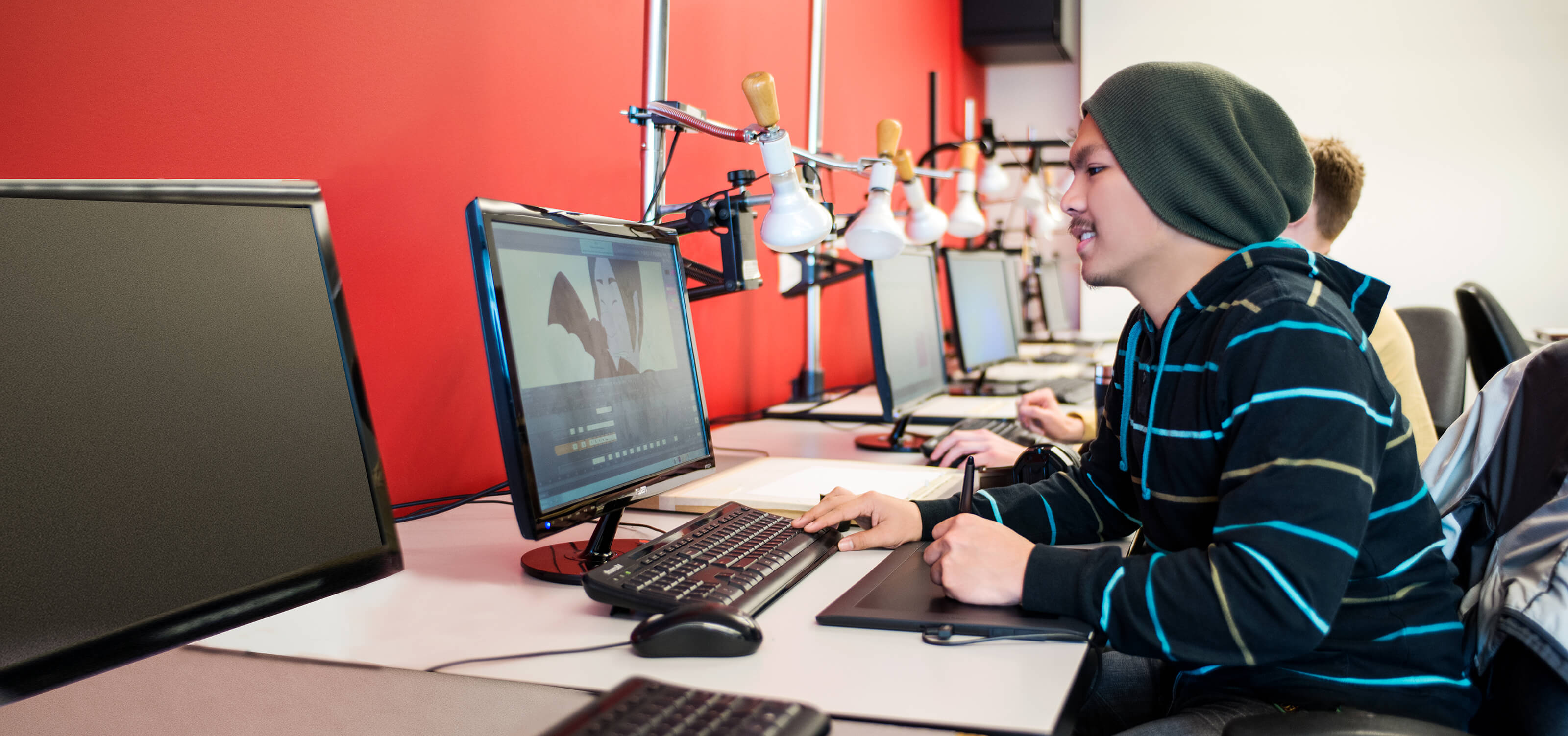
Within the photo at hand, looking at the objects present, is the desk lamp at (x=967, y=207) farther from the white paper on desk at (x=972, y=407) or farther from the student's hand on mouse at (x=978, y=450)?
the student's hand on mouse at (x=978, y=450)

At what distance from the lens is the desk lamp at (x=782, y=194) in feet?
4.23

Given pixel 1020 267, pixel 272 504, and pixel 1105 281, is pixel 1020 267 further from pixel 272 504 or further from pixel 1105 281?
pixel 272 504

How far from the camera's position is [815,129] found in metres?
2.79

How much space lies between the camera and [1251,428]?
86 centimetres

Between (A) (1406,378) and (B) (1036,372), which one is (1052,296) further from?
(A) (1406,378)

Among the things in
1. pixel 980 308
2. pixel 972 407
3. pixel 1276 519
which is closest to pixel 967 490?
pixel 1276 519

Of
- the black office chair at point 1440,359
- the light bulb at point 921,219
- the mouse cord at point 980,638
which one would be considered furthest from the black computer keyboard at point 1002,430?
the black office chair at point 1440,359

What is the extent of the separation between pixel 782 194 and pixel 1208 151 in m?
0.55

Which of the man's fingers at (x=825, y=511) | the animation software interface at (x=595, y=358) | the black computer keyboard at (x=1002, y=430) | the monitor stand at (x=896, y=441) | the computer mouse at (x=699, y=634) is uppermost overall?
the animation software interface at (x=595, y=358)

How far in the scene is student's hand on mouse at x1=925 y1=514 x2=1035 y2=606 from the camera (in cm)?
91

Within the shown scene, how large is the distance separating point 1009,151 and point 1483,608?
4393mm

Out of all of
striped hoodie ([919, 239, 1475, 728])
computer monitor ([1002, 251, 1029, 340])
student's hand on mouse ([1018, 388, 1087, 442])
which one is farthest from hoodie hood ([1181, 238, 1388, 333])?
computer monitor ([1002, 251, 1029, 340])

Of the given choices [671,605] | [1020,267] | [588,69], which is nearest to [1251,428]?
[671,605]

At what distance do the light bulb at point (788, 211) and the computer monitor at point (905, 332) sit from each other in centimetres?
62
